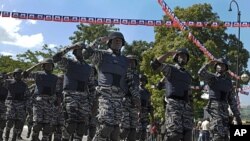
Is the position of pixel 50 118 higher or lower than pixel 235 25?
lower

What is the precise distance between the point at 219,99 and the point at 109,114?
Result: 8.86 ft

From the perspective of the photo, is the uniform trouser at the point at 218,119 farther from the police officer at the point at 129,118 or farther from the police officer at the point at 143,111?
the police officer at the point at 143,111

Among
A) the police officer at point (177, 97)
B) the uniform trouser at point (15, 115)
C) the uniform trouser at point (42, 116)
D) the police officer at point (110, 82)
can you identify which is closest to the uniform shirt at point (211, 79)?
the police officer at point (177, 97)

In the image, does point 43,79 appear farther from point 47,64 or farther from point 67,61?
point 67,61

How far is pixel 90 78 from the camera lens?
955cm

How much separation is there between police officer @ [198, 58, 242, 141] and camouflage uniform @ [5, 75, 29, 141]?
5272 millimetres

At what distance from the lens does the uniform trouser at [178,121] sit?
316 inches

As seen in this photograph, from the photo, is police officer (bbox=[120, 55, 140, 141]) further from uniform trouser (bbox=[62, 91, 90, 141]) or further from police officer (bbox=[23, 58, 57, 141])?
uniform trouser (bbox=[62, 91, 90, 141])

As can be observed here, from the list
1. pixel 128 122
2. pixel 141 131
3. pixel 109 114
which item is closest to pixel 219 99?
pixel 128 122

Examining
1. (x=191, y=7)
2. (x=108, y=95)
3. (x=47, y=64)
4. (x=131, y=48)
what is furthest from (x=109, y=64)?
(x=131, y=48)

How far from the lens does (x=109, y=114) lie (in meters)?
7.50

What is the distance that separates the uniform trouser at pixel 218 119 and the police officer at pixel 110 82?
2.18m

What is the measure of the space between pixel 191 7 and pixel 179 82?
31.0 metres

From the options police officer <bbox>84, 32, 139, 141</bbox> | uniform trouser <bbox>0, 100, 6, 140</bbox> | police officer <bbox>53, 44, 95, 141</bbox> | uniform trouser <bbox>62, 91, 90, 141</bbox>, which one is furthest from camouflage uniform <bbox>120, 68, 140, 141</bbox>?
uniform trouser <bbox>0, 100, 6, 140</bbox>
